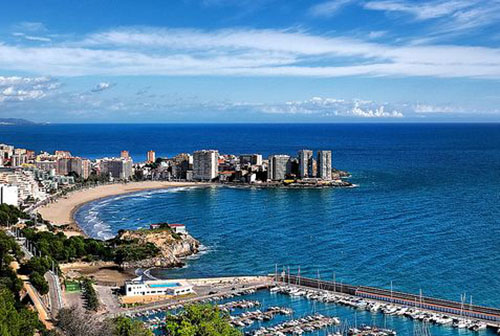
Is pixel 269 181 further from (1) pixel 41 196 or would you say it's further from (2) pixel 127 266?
(2) pixel 127 266

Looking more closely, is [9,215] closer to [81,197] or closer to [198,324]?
[81,197]

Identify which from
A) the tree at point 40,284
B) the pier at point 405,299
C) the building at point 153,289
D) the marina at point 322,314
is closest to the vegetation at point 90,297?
the marina at point 322,314

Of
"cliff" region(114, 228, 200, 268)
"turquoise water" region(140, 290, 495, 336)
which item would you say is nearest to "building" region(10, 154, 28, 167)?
"cliff" region(114, 228, 200, 268)

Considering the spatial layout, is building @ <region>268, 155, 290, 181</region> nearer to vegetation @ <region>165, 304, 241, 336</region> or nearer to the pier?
the pier

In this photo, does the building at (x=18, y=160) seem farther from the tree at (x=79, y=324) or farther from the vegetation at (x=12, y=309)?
the tree at (x=79, y=324)

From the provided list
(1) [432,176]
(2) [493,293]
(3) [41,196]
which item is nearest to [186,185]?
→ (3) [41,196]

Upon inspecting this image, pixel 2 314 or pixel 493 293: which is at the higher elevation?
pixel 2 314
